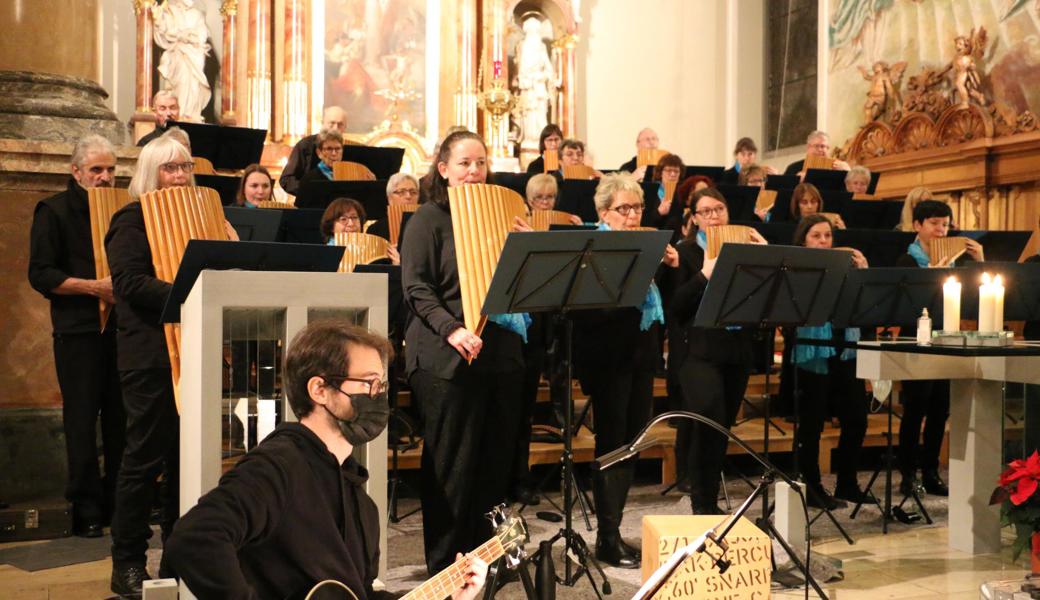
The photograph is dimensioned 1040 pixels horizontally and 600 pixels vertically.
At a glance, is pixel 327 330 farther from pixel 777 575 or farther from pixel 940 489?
pixel 940 489

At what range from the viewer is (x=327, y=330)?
2.45m

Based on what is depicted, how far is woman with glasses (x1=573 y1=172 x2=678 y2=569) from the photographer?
16.6 feet

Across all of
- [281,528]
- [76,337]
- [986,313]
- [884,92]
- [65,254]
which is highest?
[884,92]

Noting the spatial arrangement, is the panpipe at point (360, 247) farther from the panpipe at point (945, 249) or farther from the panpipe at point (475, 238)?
the panpipe at point (945, 249)

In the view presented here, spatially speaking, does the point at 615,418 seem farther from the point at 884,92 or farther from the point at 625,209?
the point at 884,92

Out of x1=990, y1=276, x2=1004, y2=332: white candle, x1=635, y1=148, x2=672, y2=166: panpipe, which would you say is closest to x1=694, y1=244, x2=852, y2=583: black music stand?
x1=990, y1=276, x2=1004, y2=332: white candle

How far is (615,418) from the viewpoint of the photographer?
5078 mm

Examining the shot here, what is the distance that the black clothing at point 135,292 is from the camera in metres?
4.24

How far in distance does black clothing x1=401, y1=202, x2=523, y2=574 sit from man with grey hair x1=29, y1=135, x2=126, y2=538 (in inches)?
70.0

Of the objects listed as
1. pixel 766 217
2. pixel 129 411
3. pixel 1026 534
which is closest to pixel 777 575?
pixel 1026 534

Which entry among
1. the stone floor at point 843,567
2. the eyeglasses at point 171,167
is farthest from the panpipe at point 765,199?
the eyeglasses at point 171,167

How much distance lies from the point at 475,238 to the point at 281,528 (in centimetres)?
225

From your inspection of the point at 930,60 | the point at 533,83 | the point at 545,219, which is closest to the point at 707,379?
the point at 545,219

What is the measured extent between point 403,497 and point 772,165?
13.0 meters
